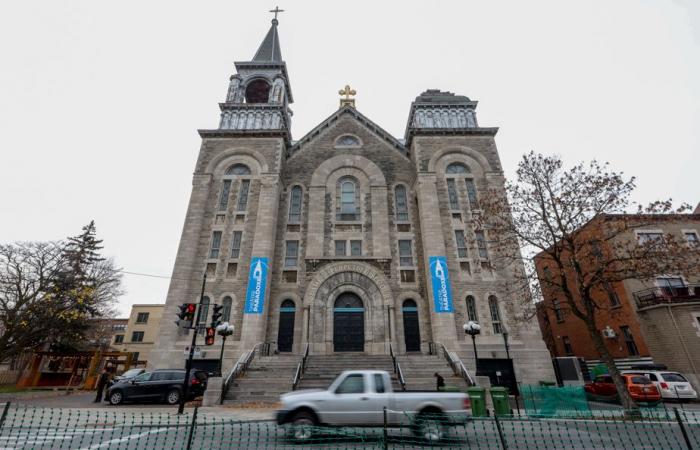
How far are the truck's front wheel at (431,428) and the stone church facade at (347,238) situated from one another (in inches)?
500

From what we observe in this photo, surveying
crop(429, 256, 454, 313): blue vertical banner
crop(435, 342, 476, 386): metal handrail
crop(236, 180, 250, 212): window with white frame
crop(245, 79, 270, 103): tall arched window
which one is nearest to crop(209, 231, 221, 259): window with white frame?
crop(236, 180, 250, 212): window with white frame

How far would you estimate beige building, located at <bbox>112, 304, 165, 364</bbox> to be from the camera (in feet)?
167

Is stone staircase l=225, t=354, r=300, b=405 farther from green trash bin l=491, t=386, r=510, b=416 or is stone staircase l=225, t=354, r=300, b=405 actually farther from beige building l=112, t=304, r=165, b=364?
beige building l=112, t=304, r=165, b=364

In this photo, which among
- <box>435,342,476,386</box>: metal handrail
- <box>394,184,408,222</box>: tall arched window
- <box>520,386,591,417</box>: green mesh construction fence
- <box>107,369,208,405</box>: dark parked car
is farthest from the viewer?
<box>394,184,408,222</box>: tall arched window

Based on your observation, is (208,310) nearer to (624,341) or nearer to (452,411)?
(452,411)

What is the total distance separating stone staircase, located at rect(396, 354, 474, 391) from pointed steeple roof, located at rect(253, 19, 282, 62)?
99.4ft

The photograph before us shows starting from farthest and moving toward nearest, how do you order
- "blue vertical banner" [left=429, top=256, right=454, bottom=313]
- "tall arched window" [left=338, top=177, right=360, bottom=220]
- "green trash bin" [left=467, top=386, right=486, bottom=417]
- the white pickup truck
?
"tall arched window" [left=338, top=177, right=360, bottom=220] < "blue vertical banner" [left=429, top=256, right=454, bottom=313] < "green trash bin" [left=467, top=386, right=486, bottom=417] < the white pickup truck

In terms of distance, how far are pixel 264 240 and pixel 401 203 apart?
10.8m

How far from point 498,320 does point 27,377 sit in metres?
36.9

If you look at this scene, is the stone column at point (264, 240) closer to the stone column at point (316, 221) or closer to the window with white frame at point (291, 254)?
the window with white frame at point (291, 254)

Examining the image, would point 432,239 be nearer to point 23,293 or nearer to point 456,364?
point 456,364

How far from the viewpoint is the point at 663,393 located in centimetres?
1670

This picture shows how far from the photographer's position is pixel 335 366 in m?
19.0

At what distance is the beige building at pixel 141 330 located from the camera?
1999 inches
